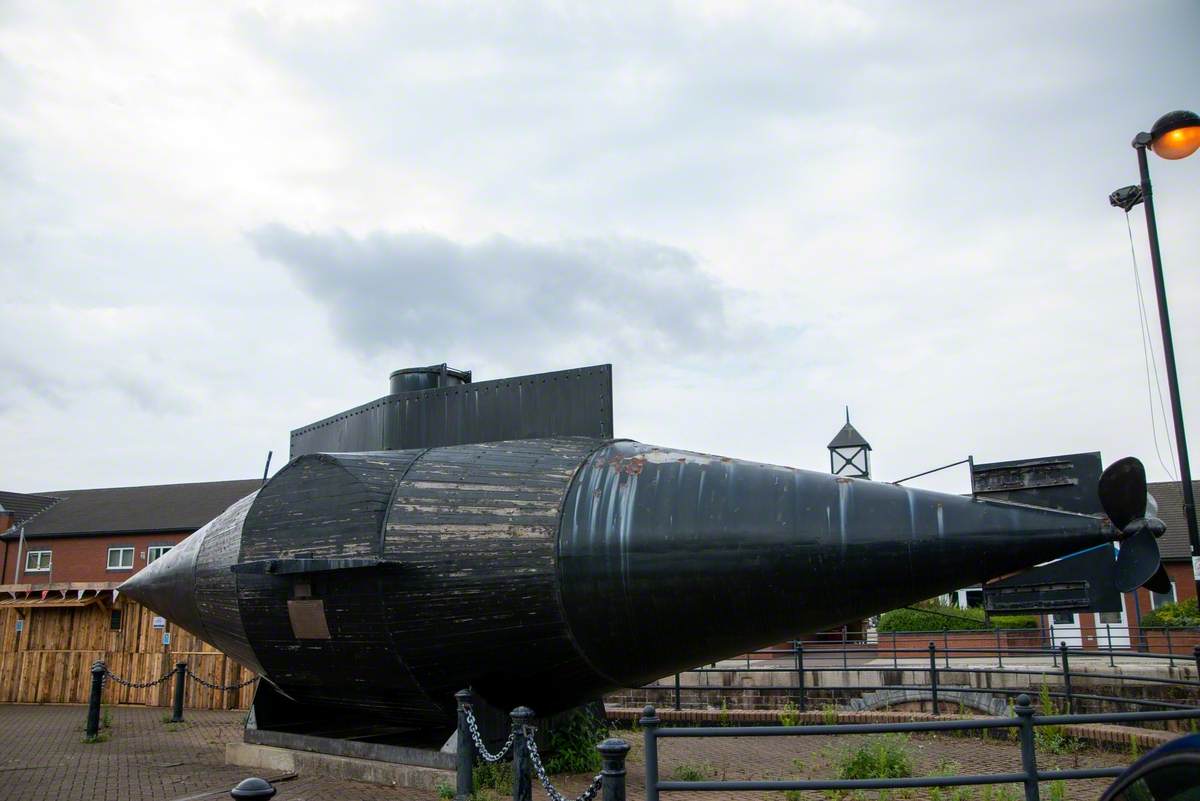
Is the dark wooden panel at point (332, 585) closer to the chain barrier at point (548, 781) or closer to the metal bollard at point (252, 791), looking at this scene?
the chain barrier at point (548, 781)

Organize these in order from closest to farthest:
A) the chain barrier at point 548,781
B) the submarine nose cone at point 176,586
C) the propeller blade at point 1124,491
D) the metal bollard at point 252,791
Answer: the metal bollard at point 252,791
the chain barrier at point 548,781
the propeller blade at point 1124,491
the submarine nose cone at point 176,586

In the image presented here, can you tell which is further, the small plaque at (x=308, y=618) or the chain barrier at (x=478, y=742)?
the small plaque at (x=308, y=618)

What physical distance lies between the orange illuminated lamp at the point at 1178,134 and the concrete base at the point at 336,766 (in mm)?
8632

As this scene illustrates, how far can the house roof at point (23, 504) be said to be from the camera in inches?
1617

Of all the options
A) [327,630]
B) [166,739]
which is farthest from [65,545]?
[327,630]

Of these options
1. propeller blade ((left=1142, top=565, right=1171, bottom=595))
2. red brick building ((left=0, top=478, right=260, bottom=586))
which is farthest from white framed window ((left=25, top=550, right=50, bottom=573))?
propeller blade ((left=1142, top=565, right=1171, bottom=595))

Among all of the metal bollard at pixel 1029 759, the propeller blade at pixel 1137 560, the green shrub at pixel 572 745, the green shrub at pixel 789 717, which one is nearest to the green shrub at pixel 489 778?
the green shrub at pixel 572 745

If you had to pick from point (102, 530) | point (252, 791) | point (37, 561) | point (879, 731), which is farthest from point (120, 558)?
point (879, 731)

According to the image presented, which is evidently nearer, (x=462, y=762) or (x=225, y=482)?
(x=462, y=762)

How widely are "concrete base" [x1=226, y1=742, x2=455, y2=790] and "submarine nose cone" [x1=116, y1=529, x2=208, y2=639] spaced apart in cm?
155

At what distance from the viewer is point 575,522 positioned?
6.60 m

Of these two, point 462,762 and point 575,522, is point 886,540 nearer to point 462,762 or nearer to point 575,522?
point 575,522

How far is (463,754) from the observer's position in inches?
271

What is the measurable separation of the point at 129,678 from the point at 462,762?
532 inches
